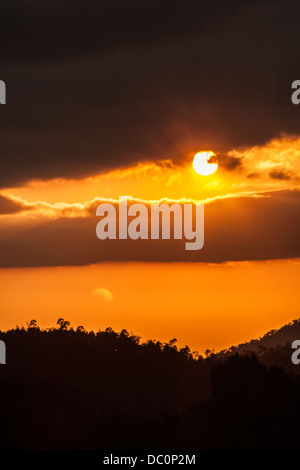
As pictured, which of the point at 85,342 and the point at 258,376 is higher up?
the point at 85,342

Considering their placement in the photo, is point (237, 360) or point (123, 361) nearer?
point (237, 360)

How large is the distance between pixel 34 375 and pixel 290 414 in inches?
1594

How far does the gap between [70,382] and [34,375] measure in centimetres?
1734

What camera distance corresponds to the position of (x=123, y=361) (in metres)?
175

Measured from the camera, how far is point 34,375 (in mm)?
130000

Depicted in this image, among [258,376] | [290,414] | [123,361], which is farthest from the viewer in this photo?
[123,361]

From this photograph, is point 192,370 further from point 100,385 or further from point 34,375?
point 34,375
